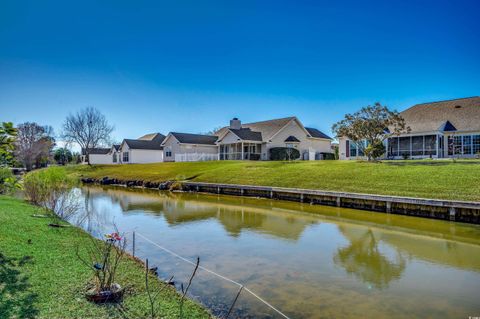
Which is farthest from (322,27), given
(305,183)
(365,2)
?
(305,183)

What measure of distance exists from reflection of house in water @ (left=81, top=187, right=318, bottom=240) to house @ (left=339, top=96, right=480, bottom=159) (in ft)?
54.1

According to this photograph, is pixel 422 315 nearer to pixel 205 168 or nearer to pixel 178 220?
pixel 178 220

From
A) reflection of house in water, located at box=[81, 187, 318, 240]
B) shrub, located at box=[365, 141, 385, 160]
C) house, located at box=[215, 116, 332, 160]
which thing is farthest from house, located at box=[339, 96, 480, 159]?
reflection of house in water, located at box=[81, 187, 318, 240]

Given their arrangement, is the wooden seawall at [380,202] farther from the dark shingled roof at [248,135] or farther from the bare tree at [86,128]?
the bare tree at [86,128]

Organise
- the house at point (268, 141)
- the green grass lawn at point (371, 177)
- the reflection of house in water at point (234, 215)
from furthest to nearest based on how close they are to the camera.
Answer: the house at point (268, 141) < the green grass lawn at point (371, 177) < the reflection of house in water at point (234, 215)

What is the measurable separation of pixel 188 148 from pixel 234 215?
31.4 meters

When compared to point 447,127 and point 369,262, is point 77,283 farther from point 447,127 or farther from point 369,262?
point 447,127

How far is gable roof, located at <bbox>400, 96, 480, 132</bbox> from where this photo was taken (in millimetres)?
27484

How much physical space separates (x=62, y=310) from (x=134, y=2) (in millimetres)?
14992

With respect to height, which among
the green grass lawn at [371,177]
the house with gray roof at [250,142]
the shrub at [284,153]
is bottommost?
the green grass lawn at [371,177]

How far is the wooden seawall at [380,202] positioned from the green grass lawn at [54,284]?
515 inches

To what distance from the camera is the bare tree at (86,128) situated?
58.5 metres

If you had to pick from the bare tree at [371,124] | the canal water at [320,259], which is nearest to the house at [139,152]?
the bare tree at [371,124]

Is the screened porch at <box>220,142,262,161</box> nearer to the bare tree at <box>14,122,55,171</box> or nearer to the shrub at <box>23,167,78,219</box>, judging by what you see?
the shrub at <box>23,167,78,219</box>
